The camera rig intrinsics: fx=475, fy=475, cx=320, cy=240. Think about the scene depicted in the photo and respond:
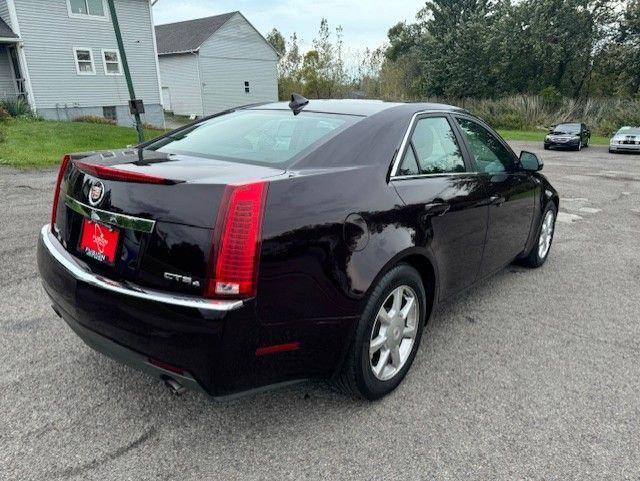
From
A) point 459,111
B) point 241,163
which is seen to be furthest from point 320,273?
point 459,111

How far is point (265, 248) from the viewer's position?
194 cm

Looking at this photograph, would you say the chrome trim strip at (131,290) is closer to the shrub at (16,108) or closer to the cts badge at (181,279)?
the cts badge at (181,279)

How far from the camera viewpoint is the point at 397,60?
158 feet

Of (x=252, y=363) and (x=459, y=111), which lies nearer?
(x=252, y=363)

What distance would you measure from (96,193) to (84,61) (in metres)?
25.2

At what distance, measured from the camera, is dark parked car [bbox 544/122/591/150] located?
880 inches

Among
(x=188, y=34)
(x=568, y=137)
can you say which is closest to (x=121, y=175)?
(x=568, y=137)

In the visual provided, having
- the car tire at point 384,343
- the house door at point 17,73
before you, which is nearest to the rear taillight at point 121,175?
the car tire at point 384,343

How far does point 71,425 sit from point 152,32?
2702 cm

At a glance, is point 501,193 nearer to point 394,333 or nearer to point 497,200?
point 497,200

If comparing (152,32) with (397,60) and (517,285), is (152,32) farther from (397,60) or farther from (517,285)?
(397,60)

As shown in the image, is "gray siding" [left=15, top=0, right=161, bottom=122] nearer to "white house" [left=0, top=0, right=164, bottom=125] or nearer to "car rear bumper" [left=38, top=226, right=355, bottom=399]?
"white house" [left=0, top=0, right=164, bottom=125]

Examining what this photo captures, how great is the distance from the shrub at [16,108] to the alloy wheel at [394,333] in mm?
21301

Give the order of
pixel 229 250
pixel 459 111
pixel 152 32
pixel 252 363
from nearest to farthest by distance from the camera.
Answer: pixel 229 250 < pixel 252 363 < pixel 459 111 < pixel 152 32
